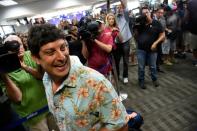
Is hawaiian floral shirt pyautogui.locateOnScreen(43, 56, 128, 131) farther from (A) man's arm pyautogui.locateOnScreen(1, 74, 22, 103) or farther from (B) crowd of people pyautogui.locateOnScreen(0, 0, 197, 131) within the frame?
(A) man's arm pyautogui.locateOnScreen(1, 74, 22, 103)

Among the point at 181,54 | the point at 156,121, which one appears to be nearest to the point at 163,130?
the point at 156,121

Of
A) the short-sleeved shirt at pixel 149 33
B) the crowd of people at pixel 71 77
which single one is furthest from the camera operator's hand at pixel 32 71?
the short-sleeved shirt at pixel 149 33

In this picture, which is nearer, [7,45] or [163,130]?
[7,45]

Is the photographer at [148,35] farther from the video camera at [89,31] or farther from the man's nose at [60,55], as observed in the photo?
the man's nose at [60,55]

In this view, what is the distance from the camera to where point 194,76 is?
14.2 ft

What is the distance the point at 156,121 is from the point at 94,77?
216 cm

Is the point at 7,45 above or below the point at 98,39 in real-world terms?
above

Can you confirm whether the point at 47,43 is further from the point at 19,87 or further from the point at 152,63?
the point at 152,63

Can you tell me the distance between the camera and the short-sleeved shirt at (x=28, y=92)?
6.38ft

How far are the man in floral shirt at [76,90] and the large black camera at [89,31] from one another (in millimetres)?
1432

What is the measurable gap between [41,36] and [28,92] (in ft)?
2.91

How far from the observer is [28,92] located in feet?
6.47

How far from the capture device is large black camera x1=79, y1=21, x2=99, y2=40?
8.80 feet

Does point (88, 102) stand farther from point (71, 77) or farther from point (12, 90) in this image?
point (12, 90)
